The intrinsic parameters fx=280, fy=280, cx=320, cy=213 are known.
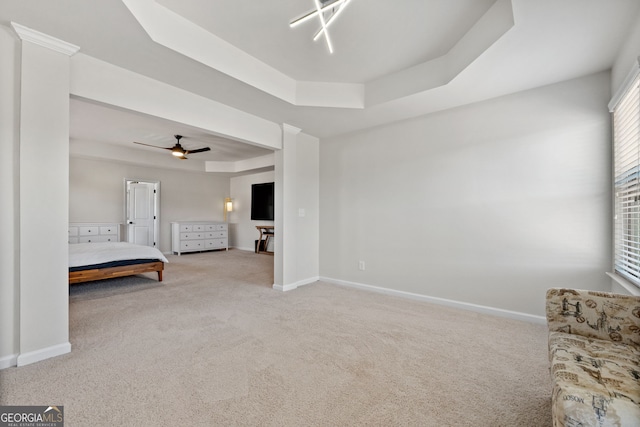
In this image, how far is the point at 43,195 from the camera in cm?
210

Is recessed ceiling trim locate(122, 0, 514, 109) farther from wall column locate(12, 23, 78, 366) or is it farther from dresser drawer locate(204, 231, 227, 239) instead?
dresser drawer locate(204, 231, 227, 239)

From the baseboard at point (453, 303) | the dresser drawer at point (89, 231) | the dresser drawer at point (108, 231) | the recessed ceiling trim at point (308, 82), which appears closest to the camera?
the recessed ceiling trim at point (308, 82)

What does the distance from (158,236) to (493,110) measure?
779 cm

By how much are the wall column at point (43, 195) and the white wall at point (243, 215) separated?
243 inches

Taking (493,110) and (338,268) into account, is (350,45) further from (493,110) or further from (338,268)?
(338,268)

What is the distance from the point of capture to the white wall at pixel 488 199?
2.64m

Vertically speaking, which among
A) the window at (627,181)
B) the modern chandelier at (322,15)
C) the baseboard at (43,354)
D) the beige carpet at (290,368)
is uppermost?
the modern chandelier at (322,15)

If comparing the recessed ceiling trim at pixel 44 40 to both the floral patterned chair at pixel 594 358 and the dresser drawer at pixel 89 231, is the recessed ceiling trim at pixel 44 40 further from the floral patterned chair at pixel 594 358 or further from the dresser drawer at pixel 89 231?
the dresser drawer at pixel 89 231

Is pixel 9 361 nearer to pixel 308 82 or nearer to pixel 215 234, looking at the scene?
pixel 308 82

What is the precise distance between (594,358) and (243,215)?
8477 millimetres

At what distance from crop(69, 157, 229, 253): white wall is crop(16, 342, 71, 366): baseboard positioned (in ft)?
17.4

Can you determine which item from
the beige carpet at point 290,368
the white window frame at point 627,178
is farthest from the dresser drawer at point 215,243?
the white window frame at point 627,178

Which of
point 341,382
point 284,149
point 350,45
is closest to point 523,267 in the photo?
point 341,382

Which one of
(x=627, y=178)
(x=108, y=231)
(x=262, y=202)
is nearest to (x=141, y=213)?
(x=108, y=231)
